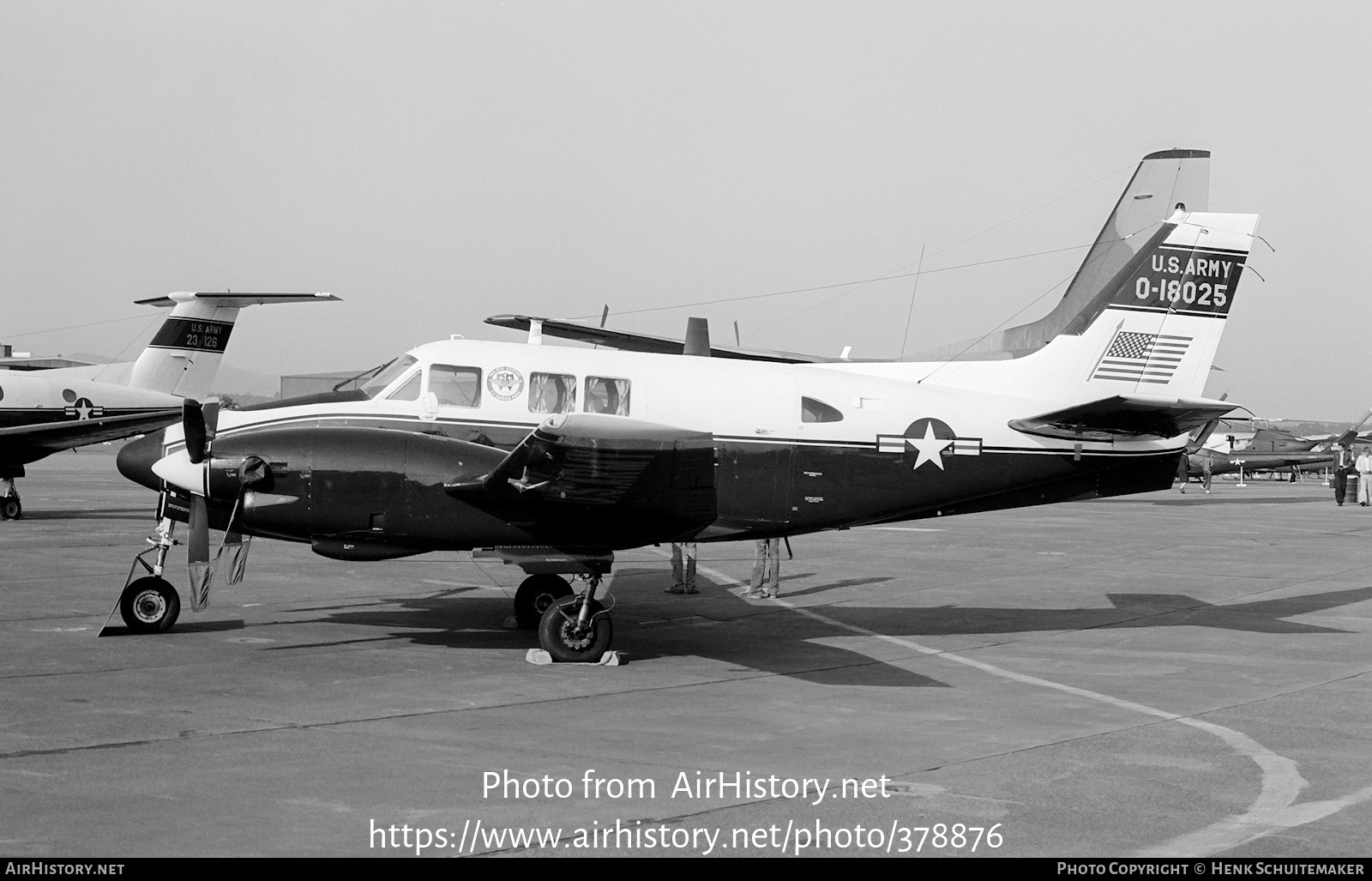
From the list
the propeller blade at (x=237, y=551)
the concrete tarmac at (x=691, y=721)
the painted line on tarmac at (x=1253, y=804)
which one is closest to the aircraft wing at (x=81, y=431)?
the concrete tarmac at (x=691, y=721)

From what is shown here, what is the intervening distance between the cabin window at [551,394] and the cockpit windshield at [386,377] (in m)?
1.28

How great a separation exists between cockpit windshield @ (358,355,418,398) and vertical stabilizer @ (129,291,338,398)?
Answer: 19450 millimetres

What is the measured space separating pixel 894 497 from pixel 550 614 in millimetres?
4179

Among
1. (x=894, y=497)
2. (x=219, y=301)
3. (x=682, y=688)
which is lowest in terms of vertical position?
(x=682, y=688)

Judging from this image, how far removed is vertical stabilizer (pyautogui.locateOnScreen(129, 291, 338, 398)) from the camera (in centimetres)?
3075

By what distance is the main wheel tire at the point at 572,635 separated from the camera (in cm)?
1198

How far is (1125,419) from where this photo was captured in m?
13.7

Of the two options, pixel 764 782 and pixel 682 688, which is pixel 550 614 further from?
pixel 764 782

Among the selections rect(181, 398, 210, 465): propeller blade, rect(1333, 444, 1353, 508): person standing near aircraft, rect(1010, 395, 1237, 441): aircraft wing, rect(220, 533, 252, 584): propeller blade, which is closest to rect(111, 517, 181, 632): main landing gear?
rect(220, 533, 252, 584): propeller blade

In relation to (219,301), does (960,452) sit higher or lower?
lower

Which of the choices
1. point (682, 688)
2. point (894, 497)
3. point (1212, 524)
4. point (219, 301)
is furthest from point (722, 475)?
point (1212, 524)

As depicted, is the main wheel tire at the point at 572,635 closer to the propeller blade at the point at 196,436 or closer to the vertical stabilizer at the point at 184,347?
the propeller blade at the point at 196,436

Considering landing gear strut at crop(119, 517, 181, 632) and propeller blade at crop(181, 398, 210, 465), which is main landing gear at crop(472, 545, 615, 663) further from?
landing gear strut at crop(119, 517, 181, 632)

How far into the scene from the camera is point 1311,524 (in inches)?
1344
